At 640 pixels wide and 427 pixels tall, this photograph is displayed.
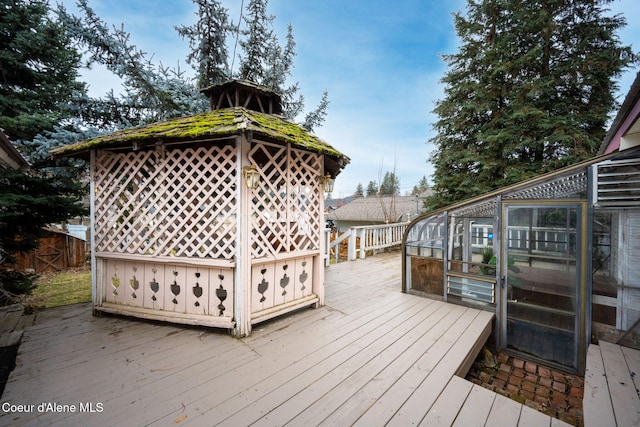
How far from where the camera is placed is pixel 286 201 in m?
3.37

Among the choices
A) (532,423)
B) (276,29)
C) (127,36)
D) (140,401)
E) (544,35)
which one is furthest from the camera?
(276,29)

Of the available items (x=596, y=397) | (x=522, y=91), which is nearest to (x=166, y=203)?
(x=596, y=397)

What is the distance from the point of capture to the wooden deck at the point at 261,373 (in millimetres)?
1764

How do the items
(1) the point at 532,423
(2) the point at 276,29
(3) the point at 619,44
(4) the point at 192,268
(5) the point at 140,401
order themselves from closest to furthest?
(1) the point at 532,423
(5) the point at 140,401
(4) the point at 192,268
(3) the point at 619,44
(2) the point at 276,29

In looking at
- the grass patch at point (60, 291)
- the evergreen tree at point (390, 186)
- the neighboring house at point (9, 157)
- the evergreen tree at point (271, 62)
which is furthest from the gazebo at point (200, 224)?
the evergreen tree at point (390, 186)

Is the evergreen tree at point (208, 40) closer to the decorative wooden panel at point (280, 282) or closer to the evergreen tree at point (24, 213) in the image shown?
the evergreen tree at point (24, 213)

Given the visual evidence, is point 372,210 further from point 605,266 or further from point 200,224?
point 200,224

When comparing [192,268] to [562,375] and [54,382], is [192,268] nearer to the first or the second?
[54,382]

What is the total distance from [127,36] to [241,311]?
636cm

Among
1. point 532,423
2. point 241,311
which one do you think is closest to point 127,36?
point 241,311

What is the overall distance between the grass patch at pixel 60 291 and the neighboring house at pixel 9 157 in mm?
2527

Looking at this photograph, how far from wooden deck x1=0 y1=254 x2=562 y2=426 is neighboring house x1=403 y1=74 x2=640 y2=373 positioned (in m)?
0.52

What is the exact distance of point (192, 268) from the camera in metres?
3.11

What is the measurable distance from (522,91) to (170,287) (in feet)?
31.6
